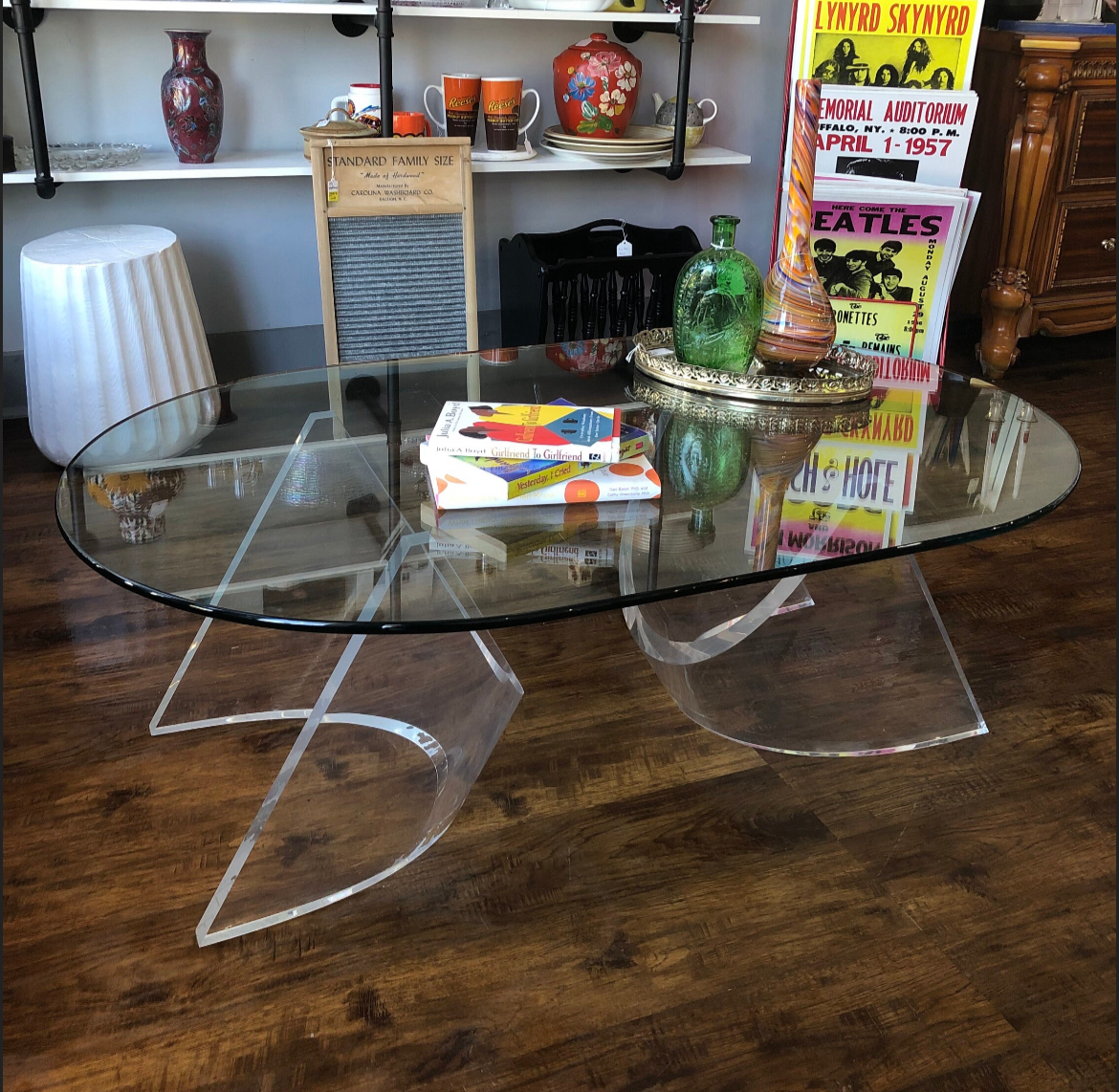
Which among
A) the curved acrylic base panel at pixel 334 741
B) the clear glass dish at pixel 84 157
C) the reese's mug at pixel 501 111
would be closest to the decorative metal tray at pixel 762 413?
the curved acrylic base panel at pixel 334 741

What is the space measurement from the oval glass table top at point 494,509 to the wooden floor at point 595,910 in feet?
1.61

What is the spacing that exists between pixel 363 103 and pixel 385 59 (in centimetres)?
22

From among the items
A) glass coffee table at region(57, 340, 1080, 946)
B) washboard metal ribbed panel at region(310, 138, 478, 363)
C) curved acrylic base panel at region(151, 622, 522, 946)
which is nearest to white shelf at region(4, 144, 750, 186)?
washboard metal ribbed panel at region(310, 138, 478, 363)

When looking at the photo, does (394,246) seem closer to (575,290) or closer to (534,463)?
(575,290)

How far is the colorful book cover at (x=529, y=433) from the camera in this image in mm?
1265

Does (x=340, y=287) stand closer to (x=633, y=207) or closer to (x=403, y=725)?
(x=403, y=725)

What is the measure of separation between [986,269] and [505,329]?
65.8 inches

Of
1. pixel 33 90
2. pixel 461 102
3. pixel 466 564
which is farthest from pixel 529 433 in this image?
pixel 461 102

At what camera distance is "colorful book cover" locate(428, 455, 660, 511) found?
48.5 inches

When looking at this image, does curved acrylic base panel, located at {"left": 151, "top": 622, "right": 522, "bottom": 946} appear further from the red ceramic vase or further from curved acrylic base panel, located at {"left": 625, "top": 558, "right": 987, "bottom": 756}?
the red ceramic vase

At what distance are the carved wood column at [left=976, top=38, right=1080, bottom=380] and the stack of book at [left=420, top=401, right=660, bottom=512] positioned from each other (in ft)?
7.51

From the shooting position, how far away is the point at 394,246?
2252 mm

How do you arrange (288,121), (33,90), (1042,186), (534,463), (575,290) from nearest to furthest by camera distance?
(534,463) → (33,90) → (575,290) → (288,121) → (1042,186)

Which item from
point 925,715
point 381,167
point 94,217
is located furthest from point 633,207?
point 925,715
